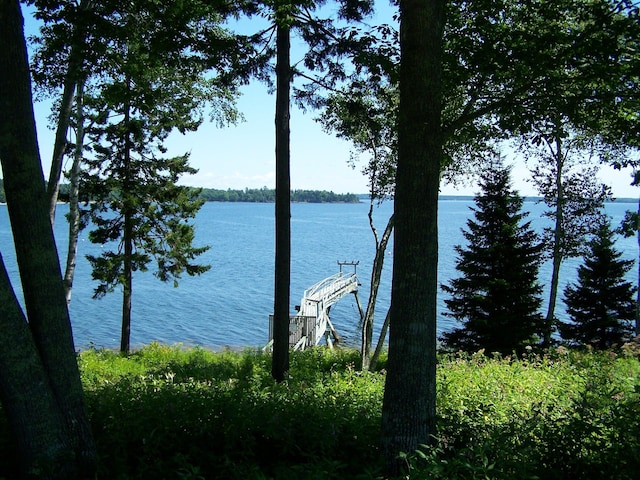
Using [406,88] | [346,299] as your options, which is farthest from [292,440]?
[346,299]

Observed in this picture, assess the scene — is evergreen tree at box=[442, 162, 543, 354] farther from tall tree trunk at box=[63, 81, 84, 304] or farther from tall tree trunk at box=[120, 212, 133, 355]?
tall tree trunk at box=[63, 81, 84, 304]

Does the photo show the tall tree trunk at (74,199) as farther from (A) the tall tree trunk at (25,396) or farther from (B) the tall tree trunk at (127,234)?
(A) the tall tree trunk at (25,396)

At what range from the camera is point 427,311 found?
4.30 metres

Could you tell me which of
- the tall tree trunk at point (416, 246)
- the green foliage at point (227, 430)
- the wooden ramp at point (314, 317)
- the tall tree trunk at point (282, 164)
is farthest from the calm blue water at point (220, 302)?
the tall tree trunk at point (416, 246)

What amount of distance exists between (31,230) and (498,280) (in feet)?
51.2

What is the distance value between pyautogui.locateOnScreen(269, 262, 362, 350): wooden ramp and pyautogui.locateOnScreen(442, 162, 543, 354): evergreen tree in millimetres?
6221

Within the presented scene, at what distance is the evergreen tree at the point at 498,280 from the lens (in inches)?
680

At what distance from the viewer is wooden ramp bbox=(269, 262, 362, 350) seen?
842 inches

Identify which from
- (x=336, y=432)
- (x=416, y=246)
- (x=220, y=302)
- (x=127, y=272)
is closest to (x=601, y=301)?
(x=127, y=272)

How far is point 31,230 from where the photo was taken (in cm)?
403

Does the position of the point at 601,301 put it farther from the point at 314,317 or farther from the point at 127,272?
the point at 127,272

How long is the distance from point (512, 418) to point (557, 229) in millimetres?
17031

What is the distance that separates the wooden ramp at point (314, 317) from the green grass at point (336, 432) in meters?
14.7

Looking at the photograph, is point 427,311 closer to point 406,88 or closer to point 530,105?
point 406,88
